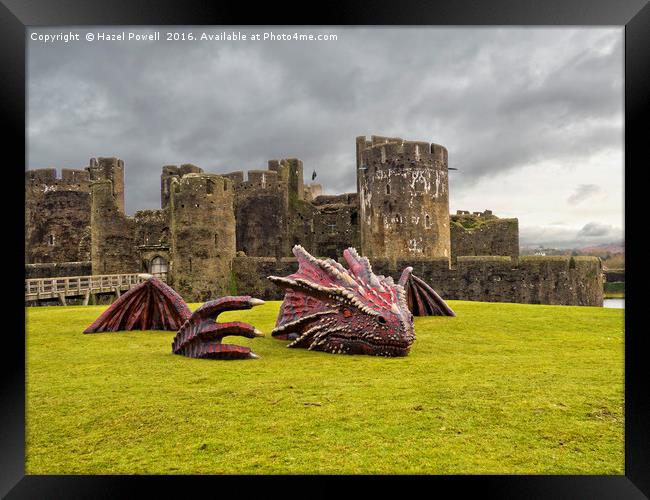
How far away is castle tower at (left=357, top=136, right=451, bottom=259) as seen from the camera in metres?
26.0

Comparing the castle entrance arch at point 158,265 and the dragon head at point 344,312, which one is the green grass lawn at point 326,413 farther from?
the castle entrance arch at point 158,265

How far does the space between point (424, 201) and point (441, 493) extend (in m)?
24.0

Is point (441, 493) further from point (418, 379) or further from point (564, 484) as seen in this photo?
point (418, 379)

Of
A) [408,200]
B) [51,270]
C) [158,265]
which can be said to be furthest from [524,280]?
[51,270]

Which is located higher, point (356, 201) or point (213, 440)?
point (356, 201)

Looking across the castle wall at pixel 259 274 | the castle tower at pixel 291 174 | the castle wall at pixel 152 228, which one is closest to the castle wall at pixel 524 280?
the castle wall at pixel 259 274

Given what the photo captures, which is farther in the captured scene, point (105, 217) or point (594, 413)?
point (105, 217)

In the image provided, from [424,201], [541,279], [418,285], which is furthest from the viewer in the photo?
[424,201]

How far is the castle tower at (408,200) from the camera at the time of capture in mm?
26000

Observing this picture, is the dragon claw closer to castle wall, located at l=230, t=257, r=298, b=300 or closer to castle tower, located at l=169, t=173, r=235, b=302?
castle wall, located at l=230, t=257, r=298, b=300

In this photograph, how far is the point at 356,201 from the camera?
34.1 meters

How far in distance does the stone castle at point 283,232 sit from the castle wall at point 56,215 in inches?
2.9
